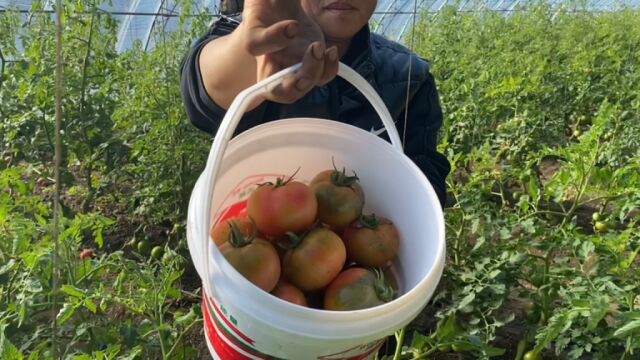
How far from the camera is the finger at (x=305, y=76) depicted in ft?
2.47

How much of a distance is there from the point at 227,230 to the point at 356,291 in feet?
0.74

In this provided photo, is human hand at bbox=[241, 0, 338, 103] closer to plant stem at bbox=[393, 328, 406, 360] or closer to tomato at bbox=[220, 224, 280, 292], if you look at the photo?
tomato at bbox=[220, 224, 280, 292]

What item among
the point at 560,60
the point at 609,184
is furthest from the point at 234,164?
the point at 560,60

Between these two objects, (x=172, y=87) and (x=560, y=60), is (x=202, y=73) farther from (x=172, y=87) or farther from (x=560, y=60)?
(x=560, y=60)

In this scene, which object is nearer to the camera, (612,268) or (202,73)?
(202,73)

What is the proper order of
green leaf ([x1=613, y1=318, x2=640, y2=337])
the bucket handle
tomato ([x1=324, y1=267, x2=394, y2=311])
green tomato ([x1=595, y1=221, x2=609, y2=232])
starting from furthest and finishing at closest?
green tomato ([x1=595, y1=221, x2=609, y2=232]) → green leaf ([x1=613, y1=318, x2=640, y2=337]) → tomato ([x1=324, y1=267, x2=394, y2=311]) → the bucket handle

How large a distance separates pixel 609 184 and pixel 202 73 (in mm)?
1779

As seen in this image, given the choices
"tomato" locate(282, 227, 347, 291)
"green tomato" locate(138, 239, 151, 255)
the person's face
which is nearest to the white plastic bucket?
"tomato" locate(282, 227, 347, 291)

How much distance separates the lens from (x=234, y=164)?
3.24 feet

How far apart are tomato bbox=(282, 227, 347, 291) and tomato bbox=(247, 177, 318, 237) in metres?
0.03

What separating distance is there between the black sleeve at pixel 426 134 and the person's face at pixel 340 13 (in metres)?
0.31

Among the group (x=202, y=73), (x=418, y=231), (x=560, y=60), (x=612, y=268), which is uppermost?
(x=202, y=73)

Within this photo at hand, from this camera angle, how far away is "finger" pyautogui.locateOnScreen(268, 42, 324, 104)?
0.75 m

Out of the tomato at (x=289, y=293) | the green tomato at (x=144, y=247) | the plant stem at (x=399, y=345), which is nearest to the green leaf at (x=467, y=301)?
the plant stem at (x=399, y=345)
